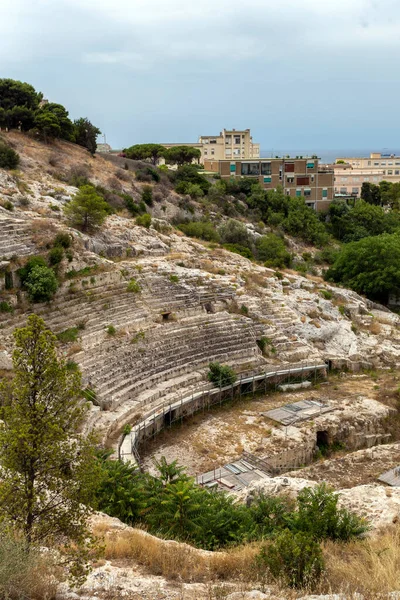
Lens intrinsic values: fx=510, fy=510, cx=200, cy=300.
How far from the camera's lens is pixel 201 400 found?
53.1ft

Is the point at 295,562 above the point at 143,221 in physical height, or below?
below

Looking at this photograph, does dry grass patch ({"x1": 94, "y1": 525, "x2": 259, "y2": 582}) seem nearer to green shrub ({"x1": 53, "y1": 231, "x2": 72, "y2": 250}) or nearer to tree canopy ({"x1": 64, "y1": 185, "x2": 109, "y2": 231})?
green shrub ({"x1": 53, "y1": 231, "x2": 72, "y2": 250})

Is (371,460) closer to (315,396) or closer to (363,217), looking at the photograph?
(315,396)

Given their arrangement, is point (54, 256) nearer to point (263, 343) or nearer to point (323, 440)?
point (263, 343)

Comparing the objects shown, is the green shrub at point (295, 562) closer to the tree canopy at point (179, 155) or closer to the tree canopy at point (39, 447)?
the tree canopy at point (39, 447)

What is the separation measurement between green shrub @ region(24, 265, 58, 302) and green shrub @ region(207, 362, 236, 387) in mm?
5749

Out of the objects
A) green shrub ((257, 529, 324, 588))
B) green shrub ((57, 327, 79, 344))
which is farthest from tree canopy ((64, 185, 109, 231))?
green shrub ((257, 529, 324, 588))

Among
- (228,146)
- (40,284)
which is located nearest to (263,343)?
(40,284)

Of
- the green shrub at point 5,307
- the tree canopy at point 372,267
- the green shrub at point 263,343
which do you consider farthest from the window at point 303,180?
the green shrub at point 5,307

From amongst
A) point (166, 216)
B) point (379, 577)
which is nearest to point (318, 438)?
point (379, 577)

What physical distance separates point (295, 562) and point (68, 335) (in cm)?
1108

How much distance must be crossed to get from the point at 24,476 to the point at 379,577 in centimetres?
418

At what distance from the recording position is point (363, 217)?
44.2 m

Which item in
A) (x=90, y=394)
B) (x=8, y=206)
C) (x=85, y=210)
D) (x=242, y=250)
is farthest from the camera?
(x=242, y=250)
